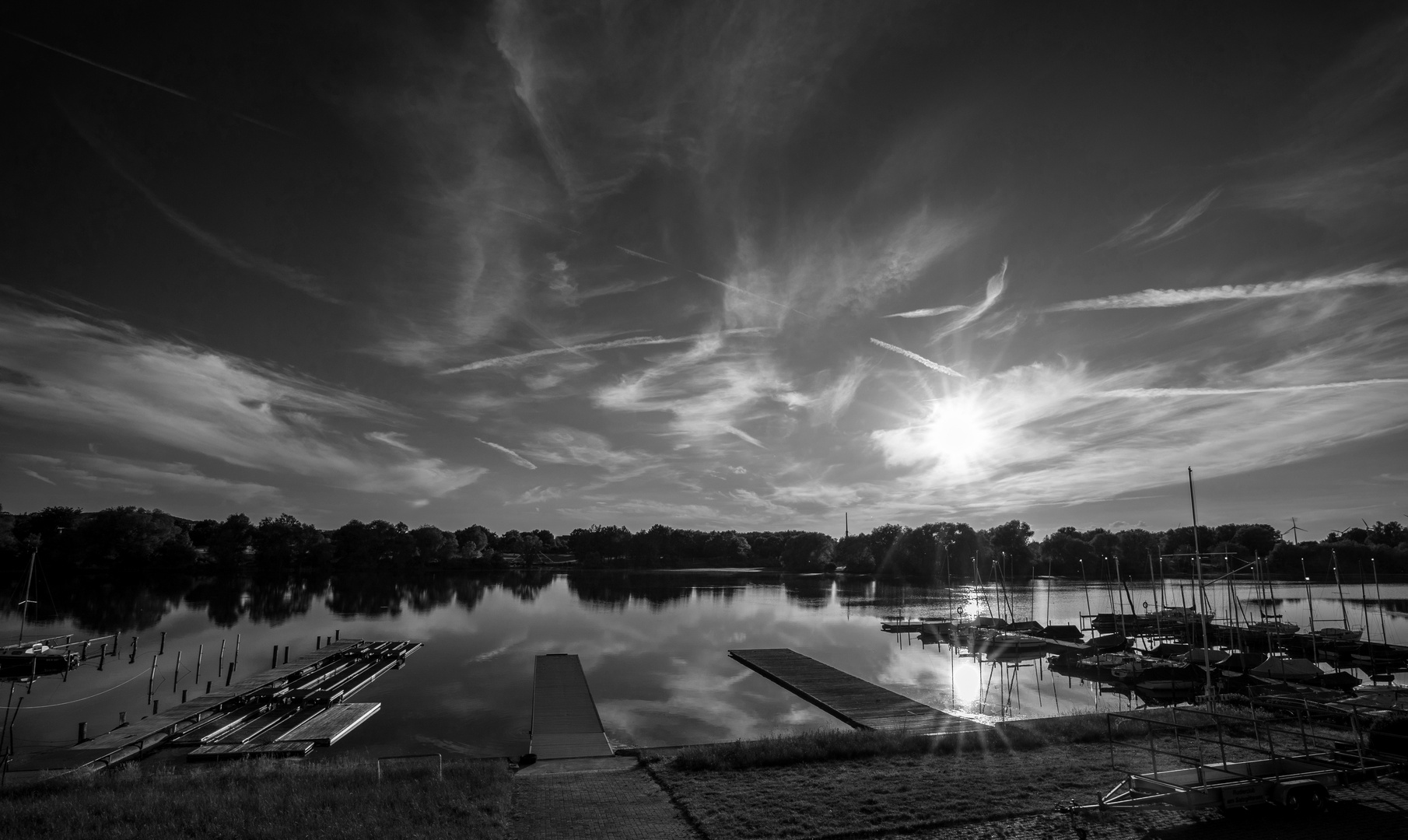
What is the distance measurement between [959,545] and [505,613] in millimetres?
129479

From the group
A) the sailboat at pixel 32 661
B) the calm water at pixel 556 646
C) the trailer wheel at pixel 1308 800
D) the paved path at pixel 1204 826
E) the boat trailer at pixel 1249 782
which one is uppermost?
the boat trailer at pixel 1249 782

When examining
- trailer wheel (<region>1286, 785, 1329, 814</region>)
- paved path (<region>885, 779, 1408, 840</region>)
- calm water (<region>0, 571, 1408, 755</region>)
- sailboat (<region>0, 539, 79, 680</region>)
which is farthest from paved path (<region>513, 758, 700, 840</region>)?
sailboat (<region>0, 539, 79, 680</region>)

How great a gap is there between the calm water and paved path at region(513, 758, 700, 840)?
8577mm

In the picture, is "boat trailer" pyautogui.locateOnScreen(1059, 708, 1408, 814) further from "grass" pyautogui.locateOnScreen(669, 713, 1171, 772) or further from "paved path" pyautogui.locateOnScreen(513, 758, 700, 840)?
"paved path" pyautogui.locateOnScreen(513, 758, 700, 840)

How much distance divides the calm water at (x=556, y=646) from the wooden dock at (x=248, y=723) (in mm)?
1630

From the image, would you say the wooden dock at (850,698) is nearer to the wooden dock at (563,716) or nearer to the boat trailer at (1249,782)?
the boat trailer at (1249,782)

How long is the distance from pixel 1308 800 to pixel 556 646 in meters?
51.2

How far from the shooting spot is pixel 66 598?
91562 mm

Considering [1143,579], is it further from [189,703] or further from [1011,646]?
[189,703]

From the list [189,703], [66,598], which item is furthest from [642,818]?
[66,598]

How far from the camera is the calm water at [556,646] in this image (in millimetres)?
33125

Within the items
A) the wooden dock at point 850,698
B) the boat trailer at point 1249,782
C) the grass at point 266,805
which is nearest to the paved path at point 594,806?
the grass at point 266,805

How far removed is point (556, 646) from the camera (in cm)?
5916

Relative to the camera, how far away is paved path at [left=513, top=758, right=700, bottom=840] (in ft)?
50.2
